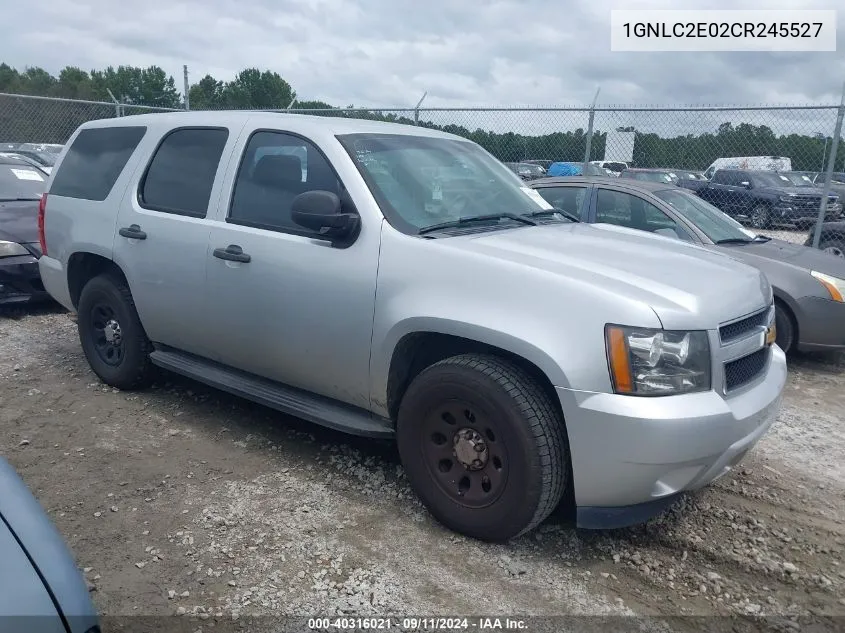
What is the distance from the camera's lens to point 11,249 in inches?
262

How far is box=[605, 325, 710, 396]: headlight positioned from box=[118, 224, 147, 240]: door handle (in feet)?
9.91

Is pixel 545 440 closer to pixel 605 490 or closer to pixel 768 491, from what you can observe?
pixel 605 490

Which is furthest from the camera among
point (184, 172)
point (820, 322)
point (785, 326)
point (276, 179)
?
point (785, 326)

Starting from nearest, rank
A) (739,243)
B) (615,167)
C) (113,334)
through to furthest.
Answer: (113,334), (739,243), (615,167)

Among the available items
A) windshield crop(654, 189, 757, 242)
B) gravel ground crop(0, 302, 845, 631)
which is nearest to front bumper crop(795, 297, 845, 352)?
windshield crop(654, 189, 757, 242)

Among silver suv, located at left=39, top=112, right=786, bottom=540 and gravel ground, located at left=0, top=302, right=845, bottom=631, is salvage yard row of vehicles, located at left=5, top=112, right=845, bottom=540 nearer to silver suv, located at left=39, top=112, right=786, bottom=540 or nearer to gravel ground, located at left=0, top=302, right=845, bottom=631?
silver suv, located at left=39, top=112, right=786, bottom=540

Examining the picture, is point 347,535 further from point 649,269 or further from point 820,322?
point 820,322

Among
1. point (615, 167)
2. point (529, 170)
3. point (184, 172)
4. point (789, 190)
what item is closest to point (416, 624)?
point (184, 172)

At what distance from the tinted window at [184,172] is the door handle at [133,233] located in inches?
6.2

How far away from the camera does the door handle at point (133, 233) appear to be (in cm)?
434

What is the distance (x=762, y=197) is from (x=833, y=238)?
515 centimetres

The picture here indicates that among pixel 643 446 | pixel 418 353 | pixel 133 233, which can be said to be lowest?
pixel 643 446

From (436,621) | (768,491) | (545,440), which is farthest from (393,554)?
(768,491)

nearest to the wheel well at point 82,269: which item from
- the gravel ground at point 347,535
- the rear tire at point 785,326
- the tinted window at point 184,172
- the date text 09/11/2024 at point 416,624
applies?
the tinted window at point 184,172
